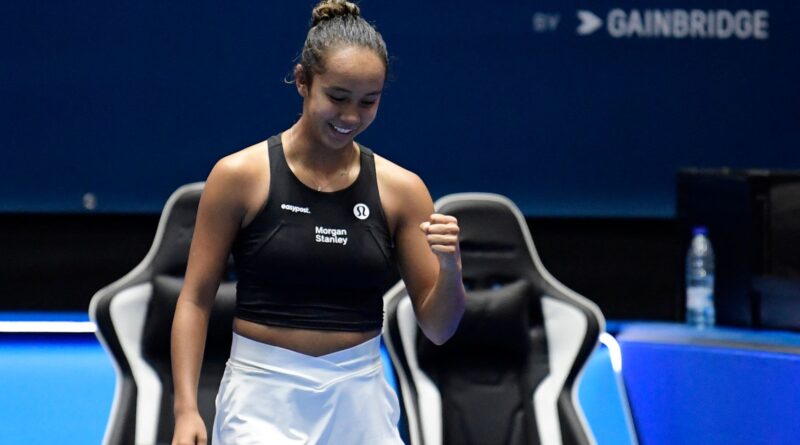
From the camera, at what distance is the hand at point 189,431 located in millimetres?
2182

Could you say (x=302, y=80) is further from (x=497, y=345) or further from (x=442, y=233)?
(x=497, y=345)

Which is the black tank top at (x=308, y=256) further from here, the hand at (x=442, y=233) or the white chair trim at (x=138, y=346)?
the white chair trim at (x=138, y=346)

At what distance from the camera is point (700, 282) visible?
3947 millimetres

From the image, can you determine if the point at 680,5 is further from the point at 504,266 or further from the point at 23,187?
the point at 23,187

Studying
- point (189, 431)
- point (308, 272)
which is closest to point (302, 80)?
point (308, 272)

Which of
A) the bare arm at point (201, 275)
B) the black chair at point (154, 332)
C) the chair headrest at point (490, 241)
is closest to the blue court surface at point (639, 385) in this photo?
the chair headrest at point (490, 241)

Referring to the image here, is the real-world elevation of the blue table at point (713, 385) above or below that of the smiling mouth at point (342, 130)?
below

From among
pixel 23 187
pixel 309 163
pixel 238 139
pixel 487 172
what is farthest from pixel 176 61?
pixel 309 163

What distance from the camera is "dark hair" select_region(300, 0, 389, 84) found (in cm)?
224

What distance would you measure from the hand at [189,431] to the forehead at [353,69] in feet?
1.89

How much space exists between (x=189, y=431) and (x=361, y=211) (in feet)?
1.48

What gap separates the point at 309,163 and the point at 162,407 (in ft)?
4.06

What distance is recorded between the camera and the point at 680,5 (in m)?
5.16

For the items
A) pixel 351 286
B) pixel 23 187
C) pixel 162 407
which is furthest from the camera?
pixel 23 187
